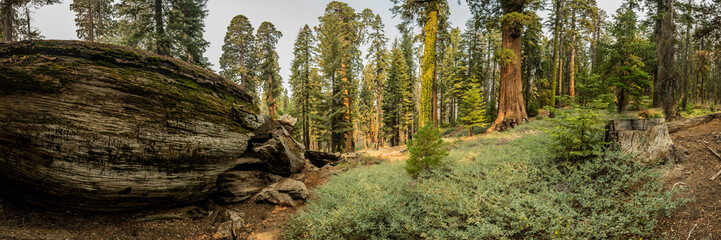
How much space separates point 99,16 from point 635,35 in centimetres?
3506

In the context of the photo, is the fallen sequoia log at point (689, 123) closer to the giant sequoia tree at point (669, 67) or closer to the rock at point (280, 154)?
the giant sequoia tree at point (669, 67)

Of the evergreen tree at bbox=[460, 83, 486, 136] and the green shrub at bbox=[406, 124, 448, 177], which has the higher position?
the evergreen tree at bbox=[460, 83, 486, 136]

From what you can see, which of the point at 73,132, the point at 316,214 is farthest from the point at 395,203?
the point at 73,132

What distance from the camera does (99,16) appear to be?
17578mm

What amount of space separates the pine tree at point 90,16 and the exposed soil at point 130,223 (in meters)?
18.1

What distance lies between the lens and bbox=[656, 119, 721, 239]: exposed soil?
3381mm

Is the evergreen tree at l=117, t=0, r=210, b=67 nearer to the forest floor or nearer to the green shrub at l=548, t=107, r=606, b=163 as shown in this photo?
the forest floor

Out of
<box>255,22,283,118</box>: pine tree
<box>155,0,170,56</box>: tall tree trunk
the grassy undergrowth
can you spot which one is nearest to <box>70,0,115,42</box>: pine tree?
<box>155,0,170,56</box>: tall tree trunk

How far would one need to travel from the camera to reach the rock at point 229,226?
5.57 m

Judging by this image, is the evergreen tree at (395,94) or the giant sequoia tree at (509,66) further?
the evergreen tree at (395,94)

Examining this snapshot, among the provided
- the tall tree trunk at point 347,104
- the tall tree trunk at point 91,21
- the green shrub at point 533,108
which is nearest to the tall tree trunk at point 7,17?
the tall tree trunk at point 91,21

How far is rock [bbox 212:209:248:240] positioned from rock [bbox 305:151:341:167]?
18.2 feet

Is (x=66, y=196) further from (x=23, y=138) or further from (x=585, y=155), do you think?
(x=585, y=155)

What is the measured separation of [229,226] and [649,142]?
31.8 ft
